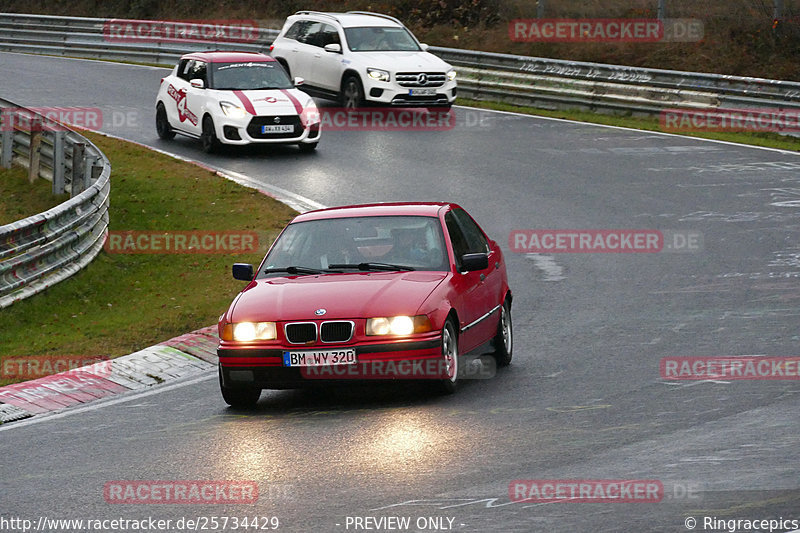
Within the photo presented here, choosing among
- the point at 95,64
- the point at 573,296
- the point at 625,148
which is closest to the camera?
the point at 573,296

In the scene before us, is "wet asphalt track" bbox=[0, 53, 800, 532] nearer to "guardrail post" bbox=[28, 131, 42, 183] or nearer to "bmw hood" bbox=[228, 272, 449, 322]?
"bmw hood" bbox=[228, 272, 449, 322]

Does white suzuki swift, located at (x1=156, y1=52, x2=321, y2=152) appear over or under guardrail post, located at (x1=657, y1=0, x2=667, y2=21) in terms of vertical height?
under

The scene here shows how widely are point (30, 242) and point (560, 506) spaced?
29.7 ft

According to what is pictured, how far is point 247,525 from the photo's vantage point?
6594 millimetres

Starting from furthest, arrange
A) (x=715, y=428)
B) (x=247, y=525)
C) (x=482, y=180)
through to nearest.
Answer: (x=482, y=180) < (x=715, y=428) < (x=247, y=525)

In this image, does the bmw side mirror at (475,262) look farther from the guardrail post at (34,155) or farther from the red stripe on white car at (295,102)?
the red stripe on white car at (295,102)

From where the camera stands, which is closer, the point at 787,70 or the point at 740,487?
the point at 740,487

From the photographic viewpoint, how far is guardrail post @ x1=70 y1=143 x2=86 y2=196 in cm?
1902

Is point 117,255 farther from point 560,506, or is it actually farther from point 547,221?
point 560,506

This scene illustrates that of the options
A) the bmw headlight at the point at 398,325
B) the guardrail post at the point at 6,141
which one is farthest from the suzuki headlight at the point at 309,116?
the bmw headlight at the point at 398,325

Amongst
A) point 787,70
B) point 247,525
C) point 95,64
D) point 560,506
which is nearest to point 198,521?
point 247,525

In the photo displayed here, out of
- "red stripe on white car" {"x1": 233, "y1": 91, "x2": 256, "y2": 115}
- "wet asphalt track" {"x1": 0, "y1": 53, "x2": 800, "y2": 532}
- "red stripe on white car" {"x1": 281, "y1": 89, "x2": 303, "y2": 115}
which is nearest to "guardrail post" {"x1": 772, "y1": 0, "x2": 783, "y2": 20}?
"wet asphalt track" {"x1": 0, "y1": 53, "x2": 800, "y2": 532}

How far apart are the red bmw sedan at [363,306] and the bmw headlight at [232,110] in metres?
12.6

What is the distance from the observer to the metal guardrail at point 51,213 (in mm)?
14047
